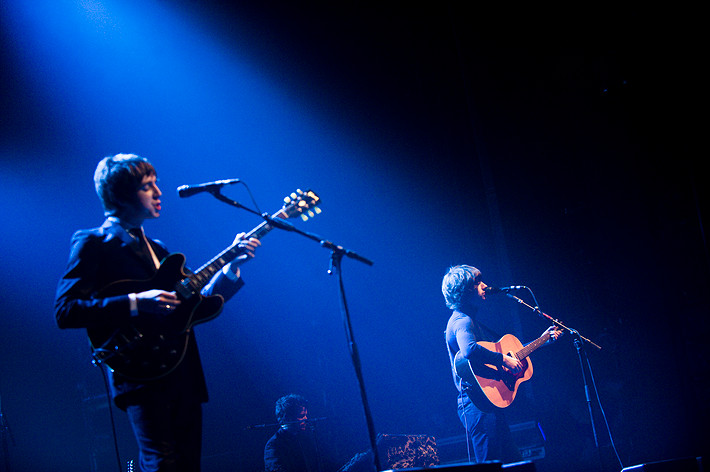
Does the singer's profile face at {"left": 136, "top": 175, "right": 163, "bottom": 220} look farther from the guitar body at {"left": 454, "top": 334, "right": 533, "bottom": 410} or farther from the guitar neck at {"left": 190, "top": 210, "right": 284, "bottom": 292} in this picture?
the guitar body at {"left": 454, "top": 334, "right": 533, "bottom": 410}

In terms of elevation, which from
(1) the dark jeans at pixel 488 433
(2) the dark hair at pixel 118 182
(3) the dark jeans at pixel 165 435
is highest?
(2) the dark hair at pixel 118 182

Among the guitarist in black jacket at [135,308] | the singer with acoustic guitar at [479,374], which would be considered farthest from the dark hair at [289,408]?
the guitarist in black jacket at [135,308]

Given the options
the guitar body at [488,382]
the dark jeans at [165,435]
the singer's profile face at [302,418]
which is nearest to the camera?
the dark jeans at [165,435]

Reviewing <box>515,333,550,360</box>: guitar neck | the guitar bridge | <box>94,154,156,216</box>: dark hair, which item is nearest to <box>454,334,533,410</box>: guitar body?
<box>515,333,550,360</box>: guitar neck

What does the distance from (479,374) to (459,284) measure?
0.71m

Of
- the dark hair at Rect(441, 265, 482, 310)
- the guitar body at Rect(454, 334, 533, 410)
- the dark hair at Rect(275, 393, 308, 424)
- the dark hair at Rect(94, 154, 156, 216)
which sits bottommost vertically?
the dark hair at Rect(275, 393, 308, 424)

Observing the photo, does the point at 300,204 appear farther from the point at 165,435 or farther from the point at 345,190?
the point at 345,190

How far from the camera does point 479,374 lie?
405 centimetres

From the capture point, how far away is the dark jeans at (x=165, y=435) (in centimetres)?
210

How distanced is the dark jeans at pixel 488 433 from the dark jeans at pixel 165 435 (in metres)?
2.33

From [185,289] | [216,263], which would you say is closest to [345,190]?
[216,263]

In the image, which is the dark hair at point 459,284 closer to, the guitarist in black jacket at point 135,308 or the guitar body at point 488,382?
the guitar body at point 488,382

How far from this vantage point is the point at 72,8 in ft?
18.8

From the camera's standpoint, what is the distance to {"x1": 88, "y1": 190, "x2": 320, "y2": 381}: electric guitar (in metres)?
2.18
